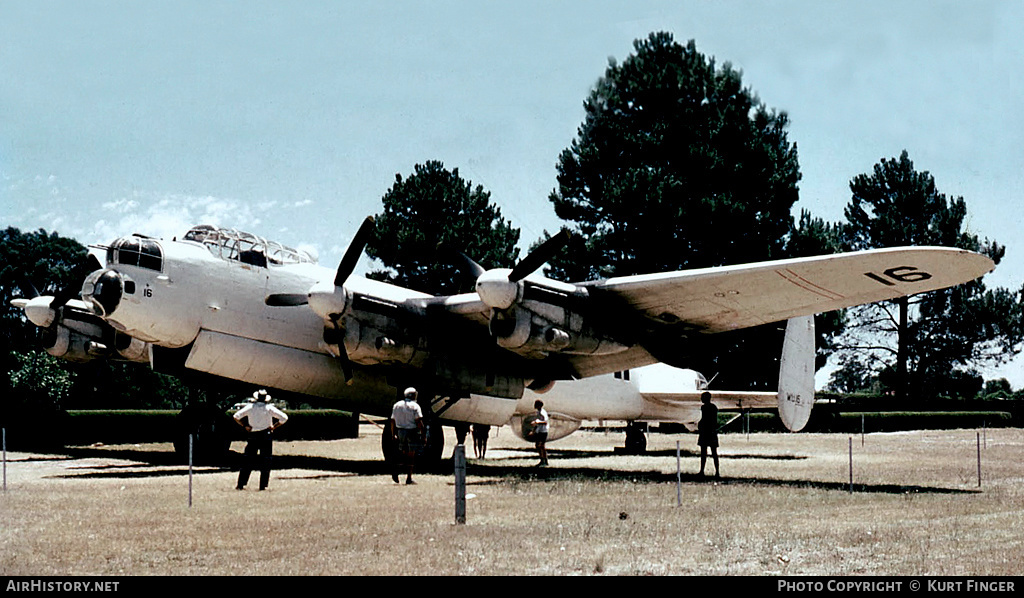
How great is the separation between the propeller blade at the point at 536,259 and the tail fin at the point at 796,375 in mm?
6065

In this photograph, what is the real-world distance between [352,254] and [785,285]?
7.57m

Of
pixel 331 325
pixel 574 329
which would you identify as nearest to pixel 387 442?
pixel 331 325

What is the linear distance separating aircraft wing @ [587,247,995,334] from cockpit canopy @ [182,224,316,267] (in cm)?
623

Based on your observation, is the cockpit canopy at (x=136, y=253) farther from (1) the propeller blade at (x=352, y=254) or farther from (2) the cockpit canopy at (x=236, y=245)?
(1) the propeller blade at (x=352, y=254)

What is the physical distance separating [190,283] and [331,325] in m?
2.58

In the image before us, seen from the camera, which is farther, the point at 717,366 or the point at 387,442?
the point at 717,366

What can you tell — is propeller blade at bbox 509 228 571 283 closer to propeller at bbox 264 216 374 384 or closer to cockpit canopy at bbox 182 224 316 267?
propeller at bbox 264 216 374 384

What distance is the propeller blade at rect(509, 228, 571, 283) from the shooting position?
1608 cm

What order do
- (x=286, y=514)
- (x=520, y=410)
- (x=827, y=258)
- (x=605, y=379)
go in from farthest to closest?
(x=605, y=379)
(x=520, y=410)
(x=827, y=258)
(x=286, y=514)

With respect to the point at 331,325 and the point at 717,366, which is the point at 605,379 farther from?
the point at 717,366

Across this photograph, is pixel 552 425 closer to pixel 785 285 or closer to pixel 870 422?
pixel 785 285

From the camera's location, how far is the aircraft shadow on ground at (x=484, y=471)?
15.1 m

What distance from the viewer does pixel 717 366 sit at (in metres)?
43.2

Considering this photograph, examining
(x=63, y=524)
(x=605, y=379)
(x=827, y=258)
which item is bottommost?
(x=63, y=524)
